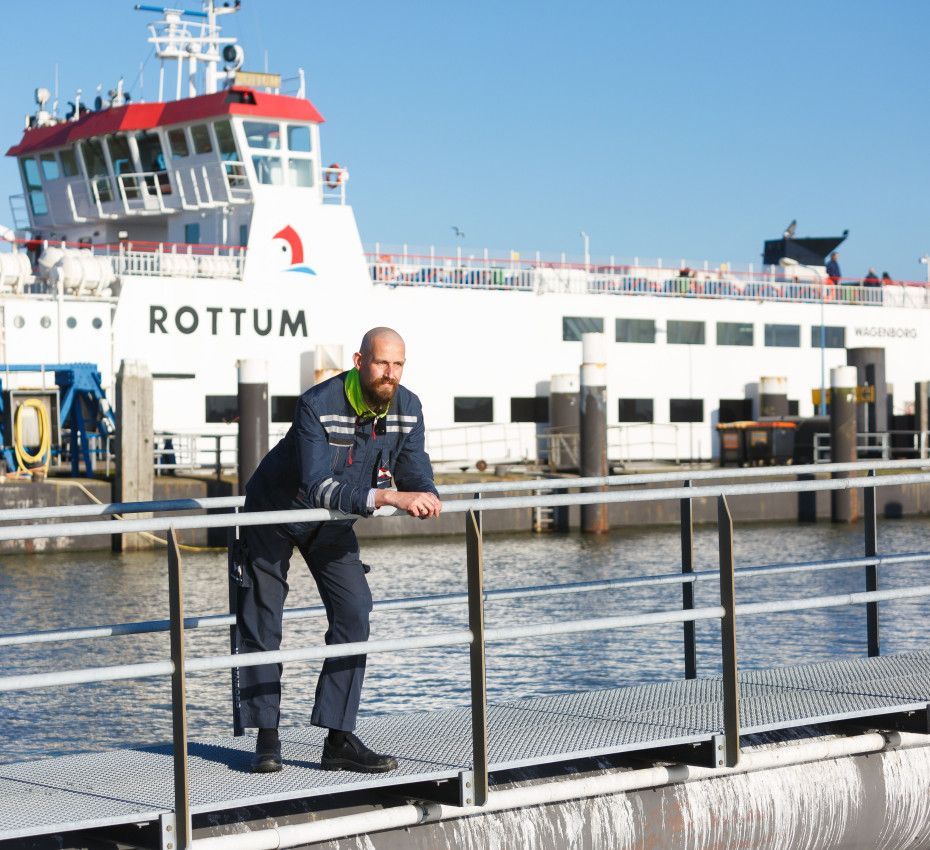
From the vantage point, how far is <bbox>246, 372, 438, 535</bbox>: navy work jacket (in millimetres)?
5148

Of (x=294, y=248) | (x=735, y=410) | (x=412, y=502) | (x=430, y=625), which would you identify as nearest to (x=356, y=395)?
(x=412, y=502)

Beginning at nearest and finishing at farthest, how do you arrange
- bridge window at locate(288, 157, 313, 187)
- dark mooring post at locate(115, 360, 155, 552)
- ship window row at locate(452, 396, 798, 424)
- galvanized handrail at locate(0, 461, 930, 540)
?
1. galvanized handrail at locate(0, 461, 930, 540)
2. dark mooring post at locate(115, 360, 155, 552)
3. bridge window at locate(288, 157, 313, 187)
4. ship window row at locate(452, 396, 798, 424)

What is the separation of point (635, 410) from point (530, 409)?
3002 mm

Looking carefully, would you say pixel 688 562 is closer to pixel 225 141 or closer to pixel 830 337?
pixel 225 141

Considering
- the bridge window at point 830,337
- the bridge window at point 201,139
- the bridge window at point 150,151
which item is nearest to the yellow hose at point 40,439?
the bridge window at point 201,139

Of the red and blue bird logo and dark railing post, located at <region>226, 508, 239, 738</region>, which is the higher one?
the red and blue bird logo

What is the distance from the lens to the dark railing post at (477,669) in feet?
17.0

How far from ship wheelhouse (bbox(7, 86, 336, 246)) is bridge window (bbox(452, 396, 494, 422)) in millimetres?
5196

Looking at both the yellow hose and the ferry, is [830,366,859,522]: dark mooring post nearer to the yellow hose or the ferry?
the ferry

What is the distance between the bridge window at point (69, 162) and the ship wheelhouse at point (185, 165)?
0.02 meters

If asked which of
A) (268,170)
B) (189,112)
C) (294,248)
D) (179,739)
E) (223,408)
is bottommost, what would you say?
(179,739)

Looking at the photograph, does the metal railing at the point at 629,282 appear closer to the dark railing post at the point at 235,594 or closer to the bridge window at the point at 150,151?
the bridge window at the point at 150,151

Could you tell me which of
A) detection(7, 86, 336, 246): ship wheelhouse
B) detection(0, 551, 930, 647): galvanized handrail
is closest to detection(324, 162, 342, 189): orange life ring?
detection(7, 86, 336, 246): ship wheelhouse

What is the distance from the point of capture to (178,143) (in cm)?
3294
